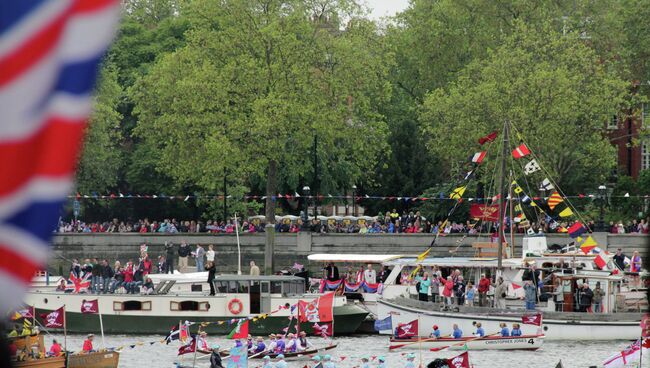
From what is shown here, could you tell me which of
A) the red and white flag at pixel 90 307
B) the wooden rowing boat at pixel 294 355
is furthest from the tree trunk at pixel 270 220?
the wooden rowing boat at pixel 294 355

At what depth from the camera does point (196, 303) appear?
56.6 meters

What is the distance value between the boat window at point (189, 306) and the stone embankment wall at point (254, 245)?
20249 mm

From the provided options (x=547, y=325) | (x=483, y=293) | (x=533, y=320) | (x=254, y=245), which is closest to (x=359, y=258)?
(x=483, y=293)

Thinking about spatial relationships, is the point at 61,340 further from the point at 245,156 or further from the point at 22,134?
the point at 22,134

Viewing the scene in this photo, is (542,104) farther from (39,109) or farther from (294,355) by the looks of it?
(39,109)

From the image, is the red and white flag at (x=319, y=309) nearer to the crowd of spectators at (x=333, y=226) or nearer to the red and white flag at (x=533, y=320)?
the red and white flag at (x=533, y=320)

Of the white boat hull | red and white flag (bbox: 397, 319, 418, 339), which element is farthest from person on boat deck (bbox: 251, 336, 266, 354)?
the white boat hull

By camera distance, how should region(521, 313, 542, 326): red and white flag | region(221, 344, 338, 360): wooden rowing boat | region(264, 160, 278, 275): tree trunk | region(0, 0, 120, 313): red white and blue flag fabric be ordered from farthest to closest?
region(264, 160, 278, 275): tree trunk, region(521, 313, 542, 326): red and white flag, region(221, 344, 338, 360): wooden rowing boat, region(0, 0, 120, 313): red white and blue flag fabric

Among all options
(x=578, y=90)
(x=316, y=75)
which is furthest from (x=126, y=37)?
(x=578, y=90)

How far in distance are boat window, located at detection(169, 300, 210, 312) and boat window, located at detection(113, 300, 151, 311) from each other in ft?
3.46

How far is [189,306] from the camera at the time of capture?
56969 millimetres

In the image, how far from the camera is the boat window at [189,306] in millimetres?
56312

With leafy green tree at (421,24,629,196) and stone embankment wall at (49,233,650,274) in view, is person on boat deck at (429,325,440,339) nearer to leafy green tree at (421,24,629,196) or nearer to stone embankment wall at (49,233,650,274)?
stone embankment wall at (49,233,650,274)

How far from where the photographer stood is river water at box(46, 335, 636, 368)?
158ft
